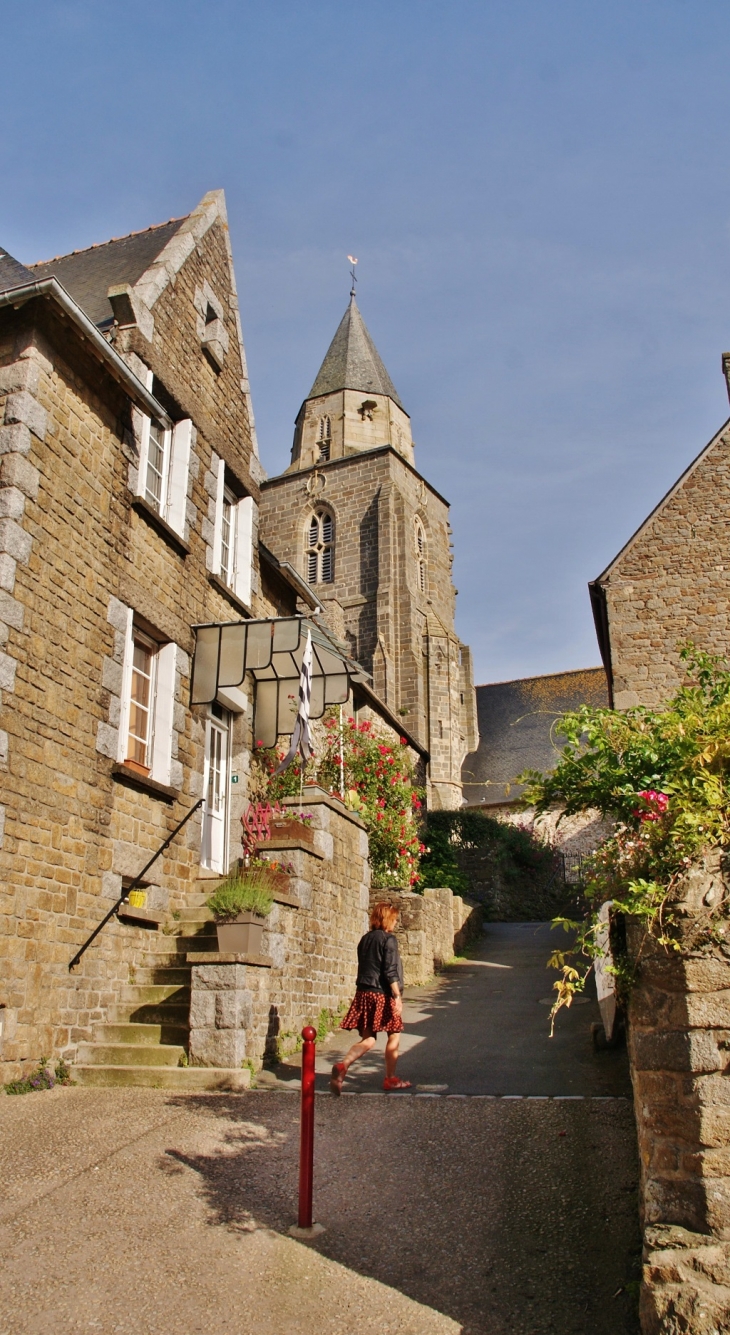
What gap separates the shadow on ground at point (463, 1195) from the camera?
354 centimetres

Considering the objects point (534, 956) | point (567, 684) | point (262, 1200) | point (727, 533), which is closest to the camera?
point (262, 1200)

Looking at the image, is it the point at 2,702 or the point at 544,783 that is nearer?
the point at 544,783

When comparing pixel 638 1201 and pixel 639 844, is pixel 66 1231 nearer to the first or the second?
pixel 638 1201

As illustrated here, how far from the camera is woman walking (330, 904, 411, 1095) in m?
6.36

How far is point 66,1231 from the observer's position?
157 inches

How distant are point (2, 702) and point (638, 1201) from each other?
4.73 metres

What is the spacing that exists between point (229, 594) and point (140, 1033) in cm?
493

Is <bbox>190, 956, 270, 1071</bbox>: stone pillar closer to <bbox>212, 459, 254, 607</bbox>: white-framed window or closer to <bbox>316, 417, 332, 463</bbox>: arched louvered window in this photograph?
<bbox>212, 459, 254, 607</bbox>: white-framed window

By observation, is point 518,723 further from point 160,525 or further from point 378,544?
point 160,525

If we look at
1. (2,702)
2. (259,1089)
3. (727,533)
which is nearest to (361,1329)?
(259,1089)

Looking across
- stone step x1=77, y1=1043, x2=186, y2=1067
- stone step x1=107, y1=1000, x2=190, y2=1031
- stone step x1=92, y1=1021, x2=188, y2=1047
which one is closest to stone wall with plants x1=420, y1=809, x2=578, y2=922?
stone step x1=107, y1=1000, x2=190, y2=1031

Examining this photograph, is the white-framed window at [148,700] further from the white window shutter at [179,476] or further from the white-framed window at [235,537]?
the white-framed window at [235,537]

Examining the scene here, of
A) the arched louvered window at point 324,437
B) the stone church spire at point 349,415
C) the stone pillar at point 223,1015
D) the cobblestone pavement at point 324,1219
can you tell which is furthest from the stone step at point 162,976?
the arched louvered window at point 324,437

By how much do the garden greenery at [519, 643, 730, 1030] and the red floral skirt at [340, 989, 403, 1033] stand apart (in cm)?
267
